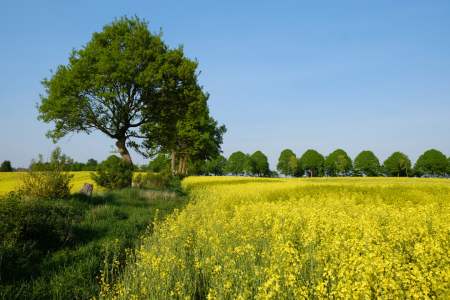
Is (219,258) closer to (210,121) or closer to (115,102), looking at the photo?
(115,102)

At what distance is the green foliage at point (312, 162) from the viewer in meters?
66.6

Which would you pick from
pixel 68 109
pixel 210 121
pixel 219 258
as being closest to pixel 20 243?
pixel 219 258

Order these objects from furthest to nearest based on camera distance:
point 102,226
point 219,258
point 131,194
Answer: point 131,194
point 102,226
point 219,258

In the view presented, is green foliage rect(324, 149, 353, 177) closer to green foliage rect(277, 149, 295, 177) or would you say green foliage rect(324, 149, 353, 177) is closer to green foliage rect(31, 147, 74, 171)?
green foliage rect(277, 149, 295, 177)

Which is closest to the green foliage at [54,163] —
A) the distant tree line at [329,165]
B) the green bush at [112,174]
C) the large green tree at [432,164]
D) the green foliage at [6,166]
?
the green bush at [112,174]

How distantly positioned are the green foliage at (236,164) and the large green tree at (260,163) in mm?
3425

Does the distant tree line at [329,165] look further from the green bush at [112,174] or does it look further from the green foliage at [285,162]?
the green bush at [112,174]

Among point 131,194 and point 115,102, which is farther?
point 115,102

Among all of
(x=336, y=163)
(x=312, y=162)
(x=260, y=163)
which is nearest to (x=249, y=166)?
(x=260, y=163)

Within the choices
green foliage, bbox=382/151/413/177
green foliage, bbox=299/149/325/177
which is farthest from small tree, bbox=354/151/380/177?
green foliage, bbox=299/149/325/177

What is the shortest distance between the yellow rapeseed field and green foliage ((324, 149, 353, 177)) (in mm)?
55133

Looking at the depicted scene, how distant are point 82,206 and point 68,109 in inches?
337

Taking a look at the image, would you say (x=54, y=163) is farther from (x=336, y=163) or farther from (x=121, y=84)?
(x=336, y=163)

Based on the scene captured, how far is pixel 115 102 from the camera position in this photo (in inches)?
616
